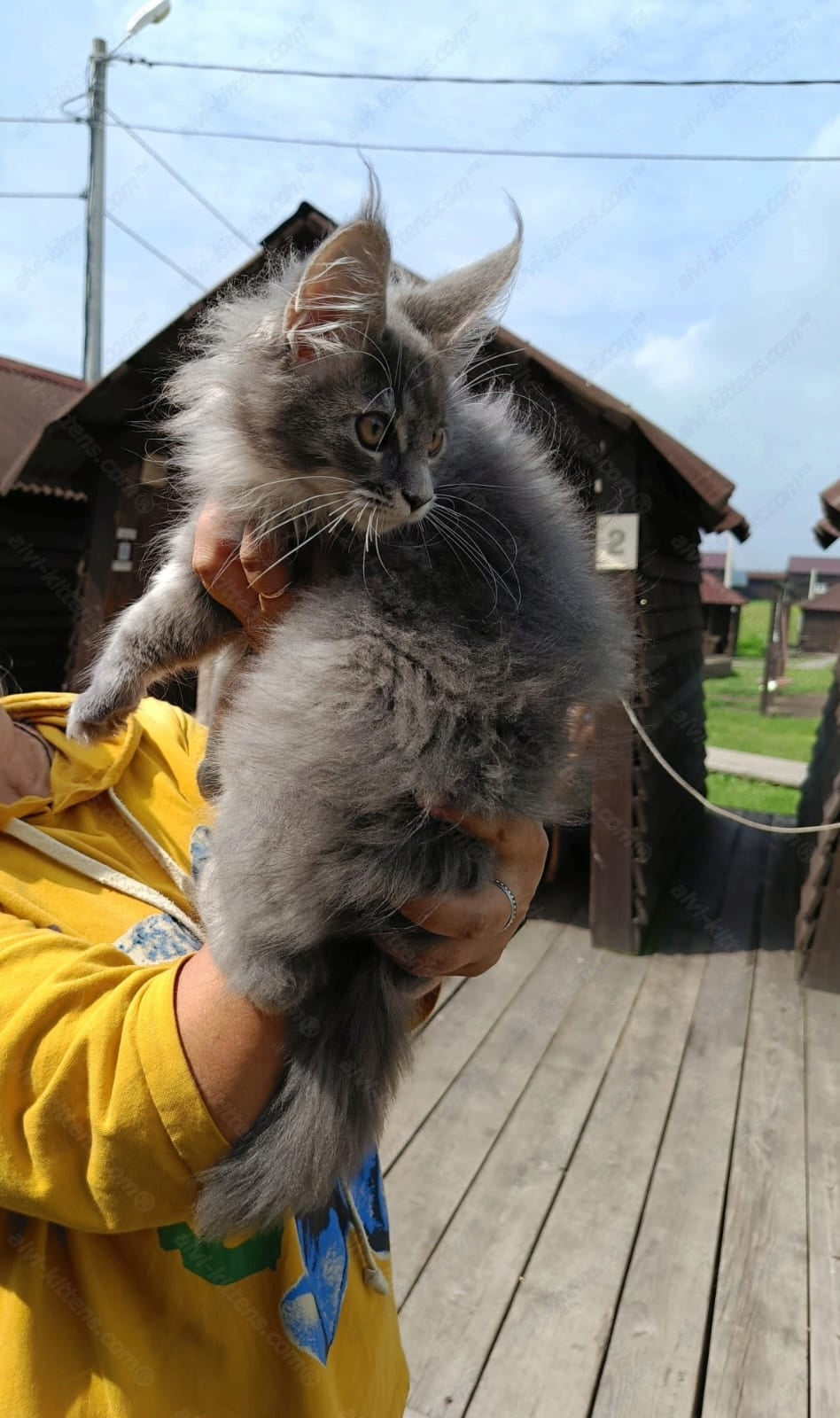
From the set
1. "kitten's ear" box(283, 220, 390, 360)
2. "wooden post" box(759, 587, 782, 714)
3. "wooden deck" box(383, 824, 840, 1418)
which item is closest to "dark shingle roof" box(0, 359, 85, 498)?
Answer: "wooden deck" box(383, 824, 840, 1418)

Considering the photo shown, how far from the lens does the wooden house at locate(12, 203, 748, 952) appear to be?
4406 mm

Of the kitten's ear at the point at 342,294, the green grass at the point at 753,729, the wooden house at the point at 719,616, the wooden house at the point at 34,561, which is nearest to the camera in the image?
the kitten's ear at the point at 342,294

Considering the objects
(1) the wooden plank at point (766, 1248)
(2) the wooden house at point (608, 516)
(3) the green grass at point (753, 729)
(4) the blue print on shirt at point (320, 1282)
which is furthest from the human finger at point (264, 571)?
(3) the green grass at point (753, 729)

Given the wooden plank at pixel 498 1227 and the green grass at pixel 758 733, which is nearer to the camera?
the wooden plank at pixel 498 1227

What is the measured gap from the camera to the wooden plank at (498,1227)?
7.89ft

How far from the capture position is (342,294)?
1.49 metres

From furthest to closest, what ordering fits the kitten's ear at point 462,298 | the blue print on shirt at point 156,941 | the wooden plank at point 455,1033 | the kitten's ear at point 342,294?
the wooden plank at point 455,1033 → the kitten's ear at point 462,298 → the kitten's ear at point 342,294 → the blue print on shirt at point 156,941

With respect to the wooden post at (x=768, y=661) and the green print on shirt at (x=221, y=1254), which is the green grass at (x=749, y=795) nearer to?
the wooden post at (x=768, y=661)

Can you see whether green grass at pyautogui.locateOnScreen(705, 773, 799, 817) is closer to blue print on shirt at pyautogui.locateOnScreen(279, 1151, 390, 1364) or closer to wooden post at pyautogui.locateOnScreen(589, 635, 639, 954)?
wooden post at pyautogui.locateOnScreen(589, 635, 639, 954)

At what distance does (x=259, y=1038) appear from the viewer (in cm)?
105

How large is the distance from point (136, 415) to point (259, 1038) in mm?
5572

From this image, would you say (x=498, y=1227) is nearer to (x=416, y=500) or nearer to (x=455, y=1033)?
(x=455, y=1033)

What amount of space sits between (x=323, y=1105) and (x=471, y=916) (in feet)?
1.01

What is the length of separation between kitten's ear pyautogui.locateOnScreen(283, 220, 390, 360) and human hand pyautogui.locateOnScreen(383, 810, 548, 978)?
0.90 meters
